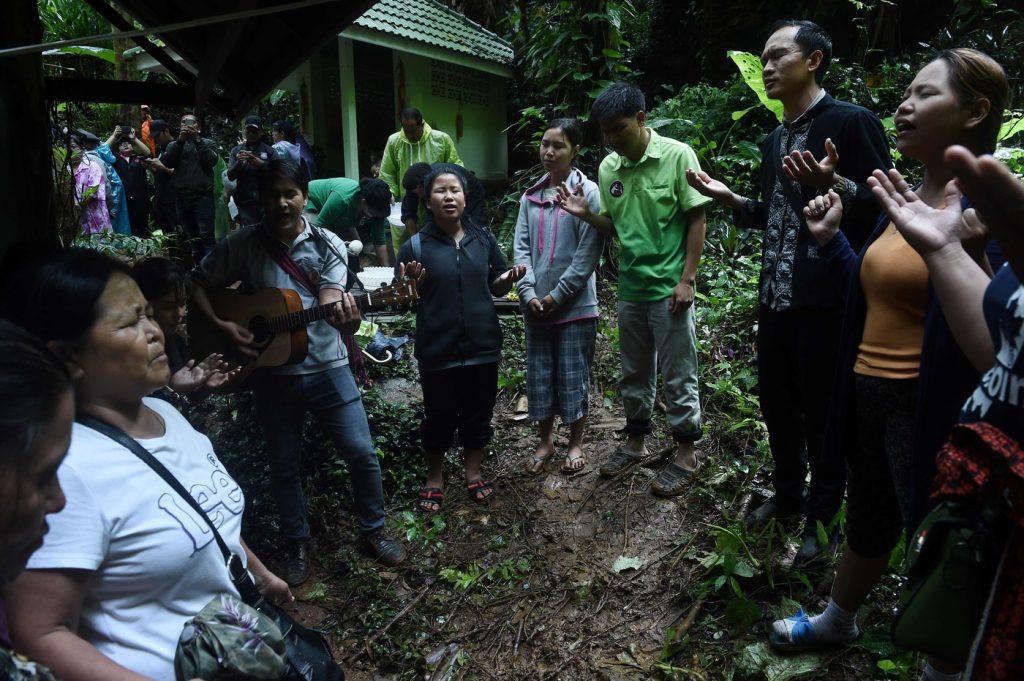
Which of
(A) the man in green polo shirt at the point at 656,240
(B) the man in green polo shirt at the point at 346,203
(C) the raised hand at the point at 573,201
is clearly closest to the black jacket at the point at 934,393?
(A) the man in green polo shirt at the point at 656,240

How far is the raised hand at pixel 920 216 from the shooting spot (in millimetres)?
1723

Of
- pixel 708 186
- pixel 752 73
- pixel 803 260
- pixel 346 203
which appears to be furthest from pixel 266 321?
pixel 752 73

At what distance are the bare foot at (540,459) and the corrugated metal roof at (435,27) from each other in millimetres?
7433

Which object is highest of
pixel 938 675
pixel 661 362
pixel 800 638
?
pixel 661 362

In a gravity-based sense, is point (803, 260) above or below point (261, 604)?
above

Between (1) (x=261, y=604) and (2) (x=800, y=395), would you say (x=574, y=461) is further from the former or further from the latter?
(1) (x=261, y=604)

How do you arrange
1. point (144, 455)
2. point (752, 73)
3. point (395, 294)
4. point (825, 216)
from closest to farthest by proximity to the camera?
1. point (144, 455)
2. point (825, 216)
3. point (395, 294)
4. point (752, 73)

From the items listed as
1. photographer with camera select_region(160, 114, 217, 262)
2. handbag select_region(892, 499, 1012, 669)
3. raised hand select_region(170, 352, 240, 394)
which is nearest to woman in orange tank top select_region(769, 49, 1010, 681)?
handbag select_region(892, 499, 1012, 669)

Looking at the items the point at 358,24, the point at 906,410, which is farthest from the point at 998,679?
the point at 358,24

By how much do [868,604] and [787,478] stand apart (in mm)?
674

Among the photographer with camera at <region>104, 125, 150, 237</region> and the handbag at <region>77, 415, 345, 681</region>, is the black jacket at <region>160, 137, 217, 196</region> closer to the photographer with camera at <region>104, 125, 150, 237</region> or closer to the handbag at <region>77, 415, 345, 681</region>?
the photographer with camera at <region>104, 125, 150, 237</region>

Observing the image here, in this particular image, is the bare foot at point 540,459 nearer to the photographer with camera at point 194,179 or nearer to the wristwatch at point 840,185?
the wristwatch at point 840,185

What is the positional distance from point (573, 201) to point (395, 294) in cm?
123

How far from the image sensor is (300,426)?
3.67m
